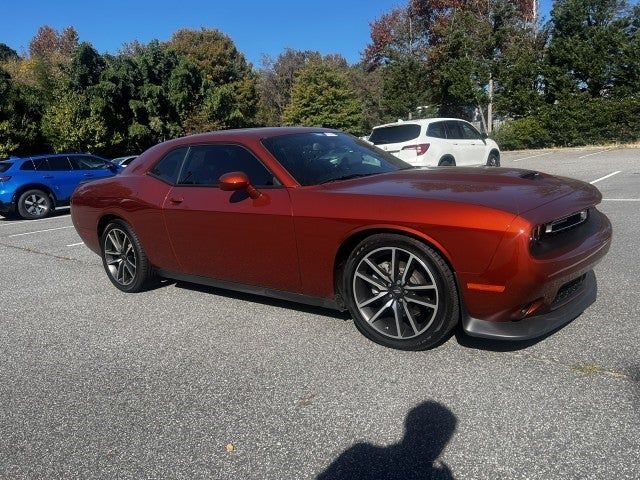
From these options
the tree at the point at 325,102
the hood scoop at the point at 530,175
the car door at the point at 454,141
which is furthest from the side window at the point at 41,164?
the tree at the point at 325,102

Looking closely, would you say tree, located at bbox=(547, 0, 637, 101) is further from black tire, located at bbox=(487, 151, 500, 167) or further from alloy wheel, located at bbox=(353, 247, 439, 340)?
alloy wheel, located at bbox=(353, 247, 439, 340)

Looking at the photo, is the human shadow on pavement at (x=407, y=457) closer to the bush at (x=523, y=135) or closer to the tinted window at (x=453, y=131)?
the tinted window at (x=453, y=131)

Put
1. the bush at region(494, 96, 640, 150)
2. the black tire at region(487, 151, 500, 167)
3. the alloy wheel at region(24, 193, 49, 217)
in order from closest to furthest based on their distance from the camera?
the alloy wheel at region(24, 193, 49, 217)
the black tire at region(487, 151, 500, 167)
the bush at region(494, 96, 640, 150)

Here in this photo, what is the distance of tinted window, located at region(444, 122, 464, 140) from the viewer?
1312 cm

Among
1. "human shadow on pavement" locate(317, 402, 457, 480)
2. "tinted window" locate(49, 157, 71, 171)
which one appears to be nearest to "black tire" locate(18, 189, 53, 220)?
"tinted window" locate(49, 157, 71, 171)

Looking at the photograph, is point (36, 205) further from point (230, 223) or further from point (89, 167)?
point (230, 223)

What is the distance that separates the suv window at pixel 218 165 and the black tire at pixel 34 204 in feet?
32.3

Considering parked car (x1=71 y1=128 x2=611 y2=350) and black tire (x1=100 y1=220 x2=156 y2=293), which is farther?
black tire (x1=100 y1=220 x2=156 y2=293)

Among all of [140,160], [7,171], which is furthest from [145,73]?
[140,160]

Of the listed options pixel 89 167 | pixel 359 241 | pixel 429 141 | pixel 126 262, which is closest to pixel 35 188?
pixel 89 167

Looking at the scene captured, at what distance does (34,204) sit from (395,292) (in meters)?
12.0

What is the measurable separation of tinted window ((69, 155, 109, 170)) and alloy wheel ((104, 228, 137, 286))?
9.37 meters

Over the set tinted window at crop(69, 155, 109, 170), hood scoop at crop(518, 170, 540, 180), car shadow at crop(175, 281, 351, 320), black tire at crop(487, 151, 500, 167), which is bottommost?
black tire at crop(487, 151, 500, 167)

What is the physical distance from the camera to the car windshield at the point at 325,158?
13.7 ft
